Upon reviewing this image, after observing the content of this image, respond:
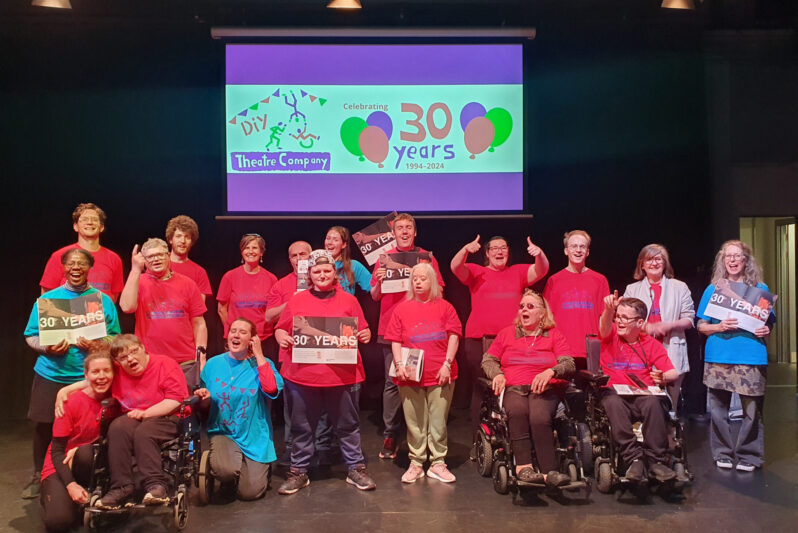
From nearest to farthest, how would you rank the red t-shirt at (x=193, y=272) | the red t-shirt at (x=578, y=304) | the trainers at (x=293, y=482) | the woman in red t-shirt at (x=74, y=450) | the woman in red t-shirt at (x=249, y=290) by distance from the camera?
the woman in red t-shirt at (x=74, y=450) → the trainers at (x=293, y=482) → the red t-shirt at (x=578, y=304) → the red t-shirt at (x=193, y=272) → the woman in red t-shirt at (x=249, y=290)

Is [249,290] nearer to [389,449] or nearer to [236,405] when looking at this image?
[236,405]

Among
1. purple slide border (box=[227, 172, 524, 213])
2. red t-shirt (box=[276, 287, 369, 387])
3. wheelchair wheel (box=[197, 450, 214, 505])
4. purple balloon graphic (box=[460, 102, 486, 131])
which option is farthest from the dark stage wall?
wheelchair wheel (box=[197, 450, 214, 505])

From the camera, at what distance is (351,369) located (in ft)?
13.9

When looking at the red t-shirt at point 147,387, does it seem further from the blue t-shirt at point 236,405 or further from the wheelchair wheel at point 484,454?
the wheelchair wheel at point 484,454

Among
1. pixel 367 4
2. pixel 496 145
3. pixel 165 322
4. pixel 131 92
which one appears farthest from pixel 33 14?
pixel 496 145

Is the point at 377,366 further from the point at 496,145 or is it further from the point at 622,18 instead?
the point at 622,18

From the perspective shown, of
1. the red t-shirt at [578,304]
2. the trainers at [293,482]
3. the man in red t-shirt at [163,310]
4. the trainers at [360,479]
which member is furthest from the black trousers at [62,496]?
the red t-shirt at [578,304]

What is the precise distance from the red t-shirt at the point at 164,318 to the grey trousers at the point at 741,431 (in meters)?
3.34

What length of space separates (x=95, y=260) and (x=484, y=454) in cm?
285

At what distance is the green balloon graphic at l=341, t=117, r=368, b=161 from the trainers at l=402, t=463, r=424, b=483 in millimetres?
2766

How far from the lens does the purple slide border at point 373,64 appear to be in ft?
19.9

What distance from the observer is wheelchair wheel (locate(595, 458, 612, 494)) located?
4.00m

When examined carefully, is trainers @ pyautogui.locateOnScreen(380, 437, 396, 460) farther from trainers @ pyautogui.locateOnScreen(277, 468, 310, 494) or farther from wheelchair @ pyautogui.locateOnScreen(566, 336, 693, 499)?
wheelchair @ pyautogui.locateOnScreen(566, 336, 693, 499)

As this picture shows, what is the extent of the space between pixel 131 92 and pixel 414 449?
3.90 m
